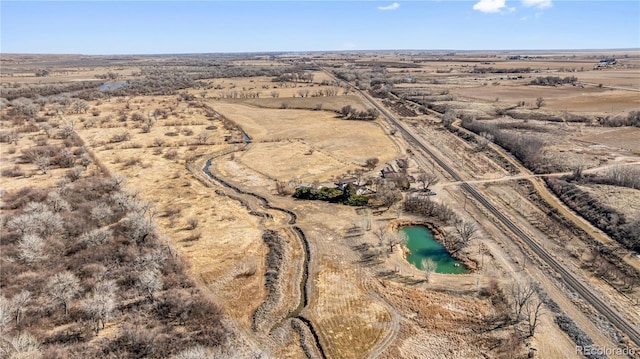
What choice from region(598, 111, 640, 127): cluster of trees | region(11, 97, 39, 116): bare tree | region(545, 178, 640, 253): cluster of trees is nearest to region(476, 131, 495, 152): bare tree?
region(545, 178, 640, 253): cluster of trees

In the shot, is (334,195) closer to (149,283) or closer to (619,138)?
(149,283)

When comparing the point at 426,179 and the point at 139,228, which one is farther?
the point at 426,179

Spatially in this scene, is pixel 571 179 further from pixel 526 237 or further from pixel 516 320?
pixel 516 320

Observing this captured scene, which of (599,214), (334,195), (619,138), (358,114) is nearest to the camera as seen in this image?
(599,214)

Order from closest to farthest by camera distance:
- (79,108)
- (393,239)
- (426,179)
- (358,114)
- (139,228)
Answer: (139,228)
(393,239)
(426,179)
(358,114)
(79,108)

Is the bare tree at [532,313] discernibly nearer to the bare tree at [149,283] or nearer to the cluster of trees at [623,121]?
the bare tree at [149,283]

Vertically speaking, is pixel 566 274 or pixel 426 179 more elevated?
pixel 426 179

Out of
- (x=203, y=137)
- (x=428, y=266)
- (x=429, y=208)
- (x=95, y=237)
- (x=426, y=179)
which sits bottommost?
(x=428, y=266)

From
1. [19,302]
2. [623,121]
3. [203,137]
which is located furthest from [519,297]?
[623,121]
